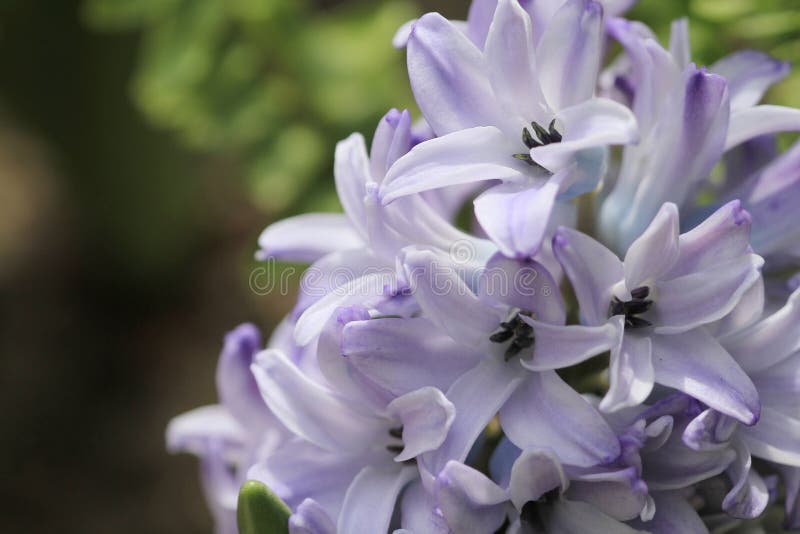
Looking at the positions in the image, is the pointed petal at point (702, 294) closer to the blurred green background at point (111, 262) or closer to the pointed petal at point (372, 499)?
the pointed petal at point (372, 499)

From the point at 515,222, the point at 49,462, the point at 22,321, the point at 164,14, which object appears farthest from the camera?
the point at 22,321

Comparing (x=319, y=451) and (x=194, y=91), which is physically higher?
(x=194, y=91)

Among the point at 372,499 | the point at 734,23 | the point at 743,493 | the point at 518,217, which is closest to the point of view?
the point at 518,217

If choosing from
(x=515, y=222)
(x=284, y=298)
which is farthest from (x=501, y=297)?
(x=284, y=298)

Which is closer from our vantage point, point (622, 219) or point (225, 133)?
point (622, 219)

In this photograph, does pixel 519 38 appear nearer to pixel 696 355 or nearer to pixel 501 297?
pixel 501 297

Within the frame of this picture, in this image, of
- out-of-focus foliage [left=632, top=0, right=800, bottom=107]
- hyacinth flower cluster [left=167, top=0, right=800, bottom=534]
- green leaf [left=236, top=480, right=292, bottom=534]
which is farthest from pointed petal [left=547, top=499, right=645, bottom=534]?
out-of-focus foliage [left=632, top=0, right=800, bottom=107]

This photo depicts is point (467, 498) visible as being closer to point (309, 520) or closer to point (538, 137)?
point (309, 520)

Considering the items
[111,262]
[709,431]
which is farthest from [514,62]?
[111,262]
